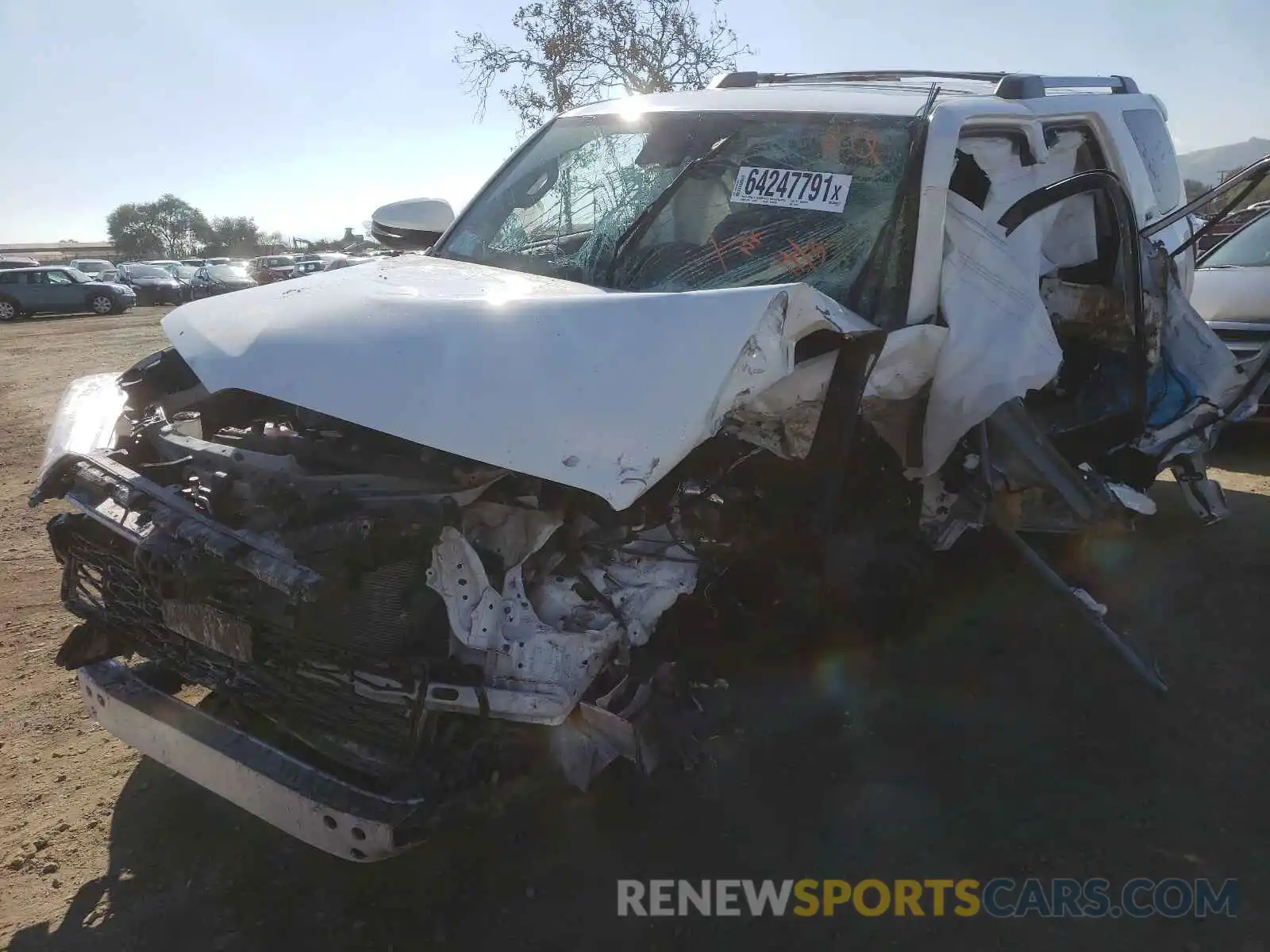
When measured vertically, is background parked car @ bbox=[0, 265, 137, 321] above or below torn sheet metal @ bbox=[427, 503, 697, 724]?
below

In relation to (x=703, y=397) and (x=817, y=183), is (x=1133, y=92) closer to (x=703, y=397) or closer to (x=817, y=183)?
(x=817, y=183)

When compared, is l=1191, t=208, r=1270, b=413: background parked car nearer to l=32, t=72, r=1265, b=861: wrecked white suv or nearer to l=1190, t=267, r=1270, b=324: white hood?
l=1190, t=267, r=1270, b=324: white hood

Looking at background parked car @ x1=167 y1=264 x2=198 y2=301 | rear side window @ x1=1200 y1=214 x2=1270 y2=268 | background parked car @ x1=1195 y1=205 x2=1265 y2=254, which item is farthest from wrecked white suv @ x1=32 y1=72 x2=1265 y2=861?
background parked car @ x1=167 y1=264 x2=198 y2=301

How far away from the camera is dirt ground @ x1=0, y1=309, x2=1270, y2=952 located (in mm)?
2449

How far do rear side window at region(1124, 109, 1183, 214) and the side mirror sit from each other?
10.7 ft

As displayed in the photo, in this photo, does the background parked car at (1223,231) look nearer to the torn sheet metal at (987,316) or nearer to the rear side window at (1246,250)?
the rear side window at (1246,250)

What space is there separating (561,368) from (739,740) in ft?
5.53

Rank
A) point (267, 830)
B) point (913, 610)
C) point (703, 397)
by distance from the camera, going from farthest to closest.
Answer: point (913, 610) < point (267, 830) < point (703, 397)

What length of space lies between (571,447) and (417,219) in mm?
2581

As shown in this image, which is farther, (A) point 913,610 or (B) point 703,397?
(A) point 913,610

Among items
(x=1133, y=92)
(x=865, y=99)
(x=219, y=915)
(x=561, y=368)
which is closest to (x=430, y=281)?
(x=561, y=368)

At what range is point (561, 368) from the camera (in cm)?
220

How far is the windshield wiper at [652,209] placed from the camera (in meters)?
3.18

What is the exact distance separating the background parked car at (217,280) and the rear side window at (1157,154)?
87.8ft
